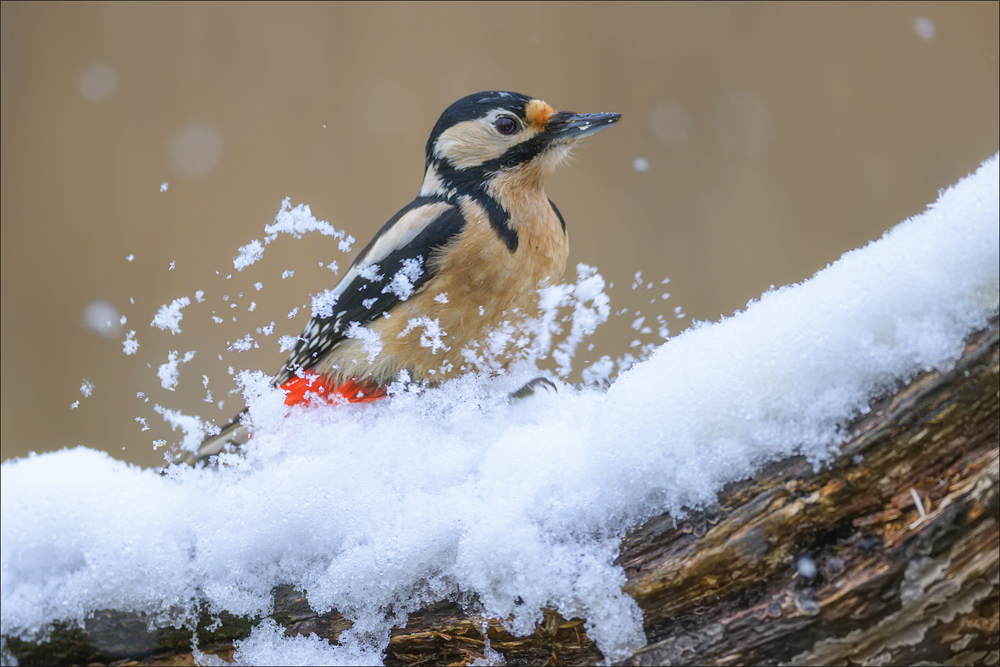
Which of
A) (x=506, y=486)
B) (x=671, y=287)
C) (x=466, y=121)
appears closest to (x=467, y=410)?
(x=506, y=486)

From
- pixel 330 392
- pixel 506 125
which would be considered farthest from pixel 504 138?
pixel 330 392

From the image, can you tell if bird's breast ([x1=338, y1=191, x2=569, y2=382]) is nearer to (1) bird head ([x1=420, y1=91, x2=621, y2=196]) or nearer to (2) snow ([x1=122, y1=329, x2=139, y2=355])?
(1) bird head ([x1=420, y1=91, x2=621, y2=196])

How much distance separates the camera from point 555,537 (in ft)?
2.15

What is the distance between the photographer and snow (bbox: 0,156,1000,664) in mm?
568

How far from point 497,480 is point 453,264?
1.30 ft

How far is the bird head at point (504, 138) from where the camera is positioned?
108cm

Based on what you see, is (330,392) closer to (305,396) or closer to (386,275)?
(305,396)

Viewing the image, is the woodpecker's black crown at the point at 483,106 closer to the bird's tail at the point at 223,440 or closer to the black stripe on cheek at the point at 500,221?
the black stripe on cheek at the point at 500,221

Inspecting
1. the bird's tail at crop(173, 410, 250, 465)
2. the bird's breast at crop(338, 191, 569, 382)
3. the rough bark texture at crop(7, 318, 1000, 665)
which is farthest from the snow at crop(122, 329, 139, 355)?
the rough bark texture at crop(7, 318, 1000, 665)

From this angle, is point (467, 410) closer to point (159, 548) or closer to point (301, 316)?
point (159, 548)

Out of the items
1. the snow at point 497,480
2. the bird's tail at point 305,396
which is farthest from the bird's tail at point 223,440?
the snow at point 497,480

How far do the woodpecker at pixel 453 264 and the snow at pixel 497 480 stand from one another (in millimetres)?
114

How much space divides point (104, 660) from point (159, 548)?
0.43 ft

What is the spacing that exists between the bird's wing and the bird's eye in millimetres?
138
